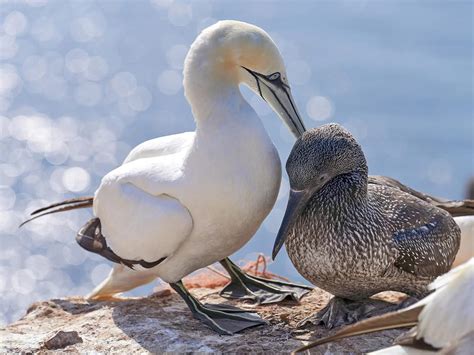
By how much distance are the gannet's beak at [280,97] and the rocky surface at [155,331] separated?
40.7 inches

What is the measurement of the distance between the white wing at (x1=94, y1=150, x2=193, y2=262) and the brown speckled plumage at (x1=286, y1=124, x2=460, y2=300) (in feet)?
2.04

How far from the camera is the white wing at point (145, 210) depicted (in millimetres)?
5691

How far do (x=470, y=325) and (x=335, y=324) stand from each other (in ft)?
4.62

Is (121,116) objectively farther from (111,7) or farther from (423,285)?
(423,285)

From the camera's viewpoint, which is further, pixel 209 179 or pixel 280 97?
pixel 280 97

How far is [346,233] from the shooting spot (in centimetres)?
543

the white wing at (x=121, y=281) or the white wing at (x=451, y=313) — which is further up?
the white wing at (x=451, y=313)

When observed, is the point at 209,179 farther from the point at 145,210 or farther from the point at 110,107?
the point at 110,107

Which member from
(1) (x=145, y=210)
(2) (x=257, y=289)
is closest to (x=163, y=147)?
(1) (x=145, y=210)

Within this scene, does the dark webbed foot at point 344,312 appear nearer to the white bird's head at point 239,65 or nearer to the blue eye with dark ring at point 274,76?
the white bird's head at point 239,65

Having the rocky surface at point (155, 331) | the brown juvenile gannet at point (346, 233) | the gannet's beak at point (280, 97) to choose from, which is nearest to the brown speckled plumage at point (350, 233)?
the brown juvenile gannet at point (346, 233)

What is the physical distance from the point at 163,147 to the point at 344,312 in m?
1.46

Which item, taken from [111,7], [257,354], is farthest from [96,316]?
[111,7]

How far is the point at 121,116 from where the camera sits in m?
22.2
